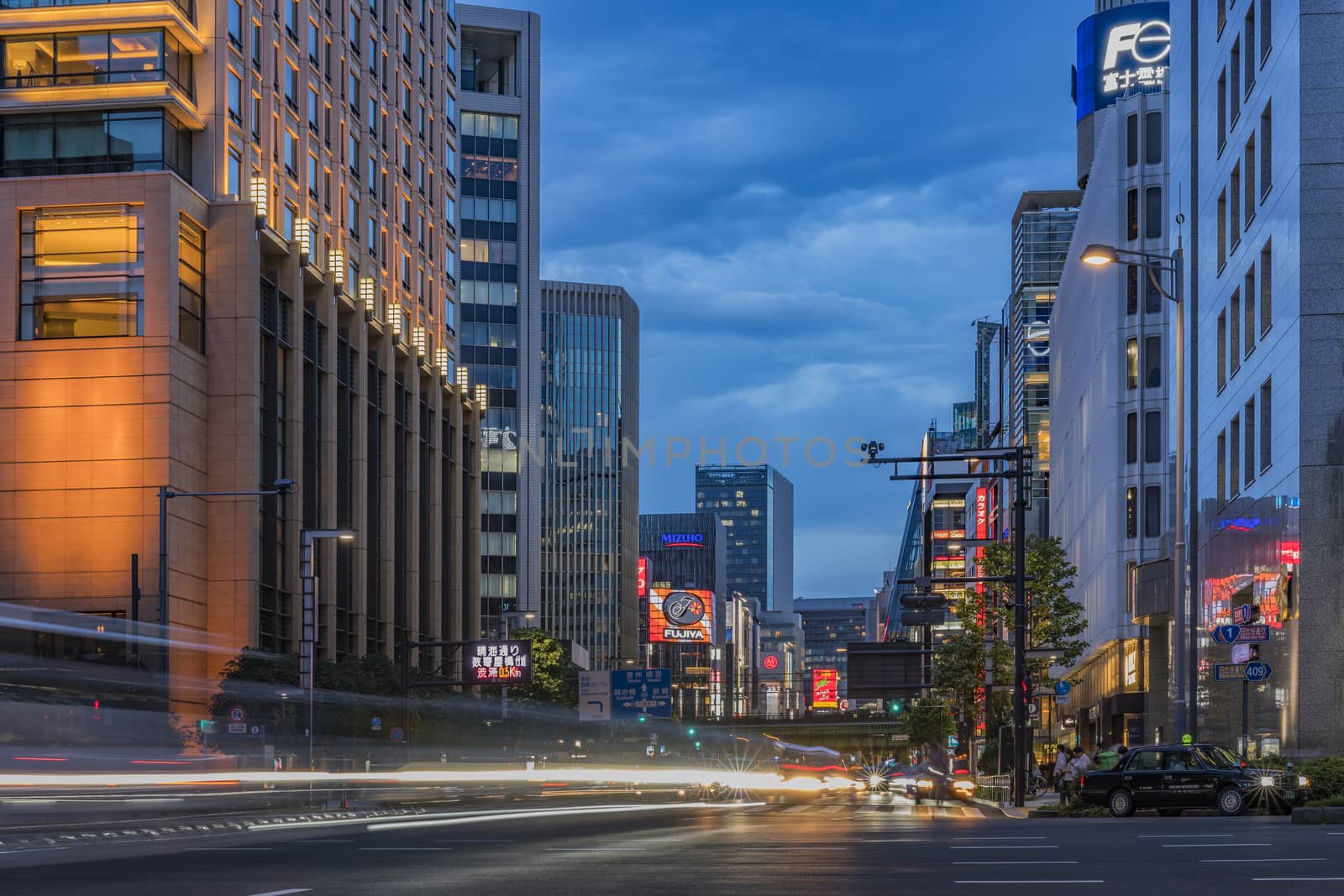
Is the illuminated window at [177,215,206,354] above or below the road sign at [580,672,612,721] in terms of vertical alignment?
above

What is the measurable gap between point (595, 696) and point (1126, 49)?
52307mm

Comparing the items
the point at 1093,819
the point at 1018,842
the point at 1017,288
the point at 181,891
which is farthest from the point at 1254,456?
the point at 1017,288

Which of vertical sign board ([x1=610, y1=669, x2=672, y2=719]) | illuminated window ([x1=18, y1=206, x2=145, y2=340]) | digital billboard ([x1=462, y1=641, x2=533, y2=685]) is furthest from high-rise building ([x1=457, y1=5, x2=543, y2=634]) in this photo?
illuminated window ([x1=18, y1=206, x2=145, y2=340])

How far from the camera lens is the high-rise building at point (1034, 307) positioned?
144m

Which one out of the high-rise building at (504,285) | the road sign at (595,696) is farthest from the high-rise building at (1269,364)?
the high-rise building at (504,285)

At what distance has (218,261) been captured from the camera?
7100cm

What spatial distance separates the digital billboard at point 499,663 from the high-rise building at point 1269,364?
34106mm

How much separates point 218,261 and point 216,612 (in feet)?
46.2

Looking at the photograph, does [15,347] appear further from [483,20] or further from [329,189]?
[483,20]

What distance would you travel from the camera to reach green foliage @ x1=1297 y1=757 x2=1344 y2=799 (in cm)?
3388

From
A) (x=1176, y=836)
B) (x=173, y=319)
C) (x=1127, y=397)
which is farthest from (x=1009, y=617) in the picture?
(x=1176, y=836)

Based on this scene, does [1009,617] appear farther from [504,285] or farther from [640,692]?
[504,285]

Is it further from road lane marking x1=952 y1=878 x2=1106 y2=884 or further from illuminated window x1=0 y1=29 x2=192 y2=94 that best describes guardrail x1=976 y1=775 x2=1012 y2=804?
illuminated window x1=0 y1=29 x2=192 y2=94

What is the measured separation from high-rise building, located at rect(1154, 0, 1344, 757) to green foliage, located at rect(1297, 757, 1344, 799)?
336 centimetres
